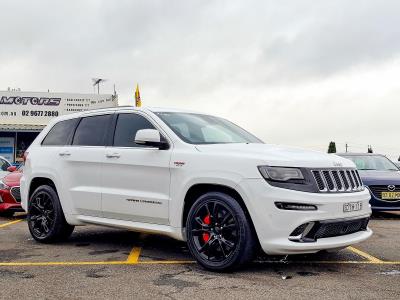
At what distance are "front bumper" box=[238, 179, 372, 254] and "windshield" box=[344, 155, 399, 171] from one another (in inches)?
282

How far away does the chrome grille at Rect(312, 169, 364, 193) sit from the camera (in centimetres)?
523

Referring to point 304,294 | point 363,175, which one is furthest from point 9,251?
point 363,175

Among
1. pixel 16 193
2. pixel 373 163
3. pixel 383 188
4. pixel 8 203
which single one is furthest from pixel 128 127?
pixel 373 163

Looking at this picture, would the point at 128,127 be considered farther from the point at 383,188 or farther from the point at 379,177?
the point at 379,177

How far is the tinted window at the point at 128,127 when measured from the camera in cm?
639

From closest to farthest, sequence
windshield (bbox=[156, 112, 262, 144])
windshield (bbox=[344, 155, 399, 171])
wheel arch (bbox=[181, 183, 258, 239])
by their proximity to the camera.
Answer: wheel arch (bbox=[181, 183, 258, 239])
windshield (bbox=[156, 112, 262, 144])
windshield (bbox=[344, 155, 399, 171])

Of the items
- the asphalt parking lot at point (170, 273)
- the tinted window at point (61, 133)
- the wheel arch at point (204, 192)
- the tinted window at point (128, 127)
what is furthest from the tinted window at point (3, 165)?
the wheel arch at point (204, 192)

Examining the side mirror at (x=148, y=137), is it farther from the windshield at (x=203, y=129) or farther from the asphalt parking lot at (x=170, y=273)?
the asphalt parking lot at (x=170, y=273)

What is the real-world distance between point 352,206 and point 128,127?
2799 millimetres

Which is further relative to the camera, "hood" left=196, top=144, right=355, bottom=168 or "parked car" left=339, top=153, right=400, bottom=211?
"parked car" left=339, top=153, right=400, bottom=211

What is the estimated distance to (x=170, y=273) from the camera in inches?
209

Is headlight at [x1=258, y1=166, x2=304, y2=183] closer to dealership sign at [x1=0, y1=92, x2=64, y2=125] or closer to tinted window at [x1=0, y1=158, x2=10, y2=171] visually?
tinted window at [x1=0, y1=158, x2=10, y2=171]

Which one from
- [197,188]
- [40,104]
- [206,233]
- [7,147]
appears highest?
[40,104]

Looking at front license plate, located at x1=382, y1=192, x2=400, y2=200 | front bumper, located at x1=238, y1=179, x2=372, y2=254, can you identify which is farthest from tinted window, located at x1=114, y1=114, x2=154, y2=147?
front license plate, located at x1=382, y1=192, x2=400, y2=200
